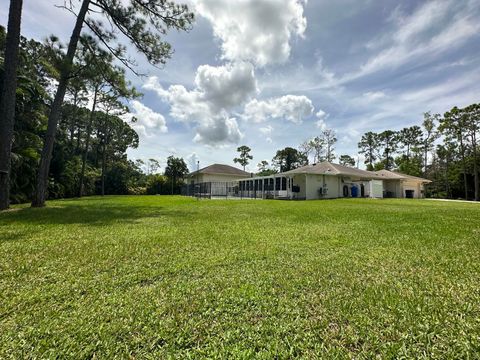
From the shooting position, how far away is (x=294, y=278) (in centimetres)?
240

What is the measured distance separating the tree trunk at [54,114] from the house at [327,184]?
15.1m

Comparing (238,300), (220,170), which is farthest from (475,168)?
(238,300)

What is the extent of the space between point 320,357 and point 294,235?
10.9 feet

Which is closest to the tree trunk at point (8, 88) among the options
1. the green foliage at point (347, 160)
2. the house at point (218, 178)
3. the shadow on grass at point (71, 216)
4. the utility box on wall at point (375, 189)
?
the shadow on grass at point (71, 216)

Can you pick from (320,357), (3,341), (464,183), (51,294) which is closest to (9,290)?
(51,294)

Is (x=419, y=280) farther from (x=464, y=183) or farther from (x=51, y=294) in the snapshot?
(x=464, y=183)

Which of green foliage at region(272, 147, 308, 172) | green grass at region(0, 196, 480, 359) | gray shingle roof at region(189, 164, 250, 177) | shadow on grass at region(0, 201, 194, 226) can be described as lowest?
green grass at region(0, 196, 480, 359)

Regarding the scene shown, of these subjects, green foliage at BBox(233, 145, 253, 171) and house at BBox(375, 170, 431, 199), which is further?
green foliage at BBox(233, 145, 253, 171)

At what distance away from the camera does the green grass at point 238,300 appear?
4.56ft

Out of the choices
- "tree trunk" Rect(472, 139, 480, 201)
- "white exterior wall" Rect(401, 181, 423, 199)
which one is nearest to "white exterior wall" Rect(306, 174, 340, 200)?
"white exterior wall" Rect(401, 181, 423, 199)

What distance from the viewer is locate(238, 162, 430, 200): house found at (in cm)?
2028

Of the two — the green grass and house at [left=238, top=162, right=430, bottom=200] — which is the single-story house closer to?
Answer: house at [left=238, top=162, right=430, bottom=200]

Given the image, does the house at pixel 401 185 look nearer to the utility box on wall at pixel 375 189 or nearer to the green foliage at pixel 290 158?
the utility box on wall at pixel 375 189

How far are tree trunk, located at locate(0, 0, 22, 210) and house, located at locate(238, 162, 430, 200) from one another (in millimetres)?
16360
